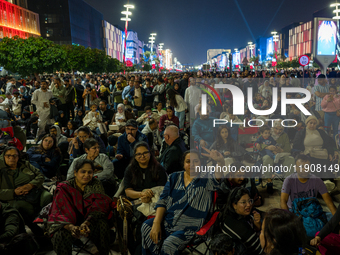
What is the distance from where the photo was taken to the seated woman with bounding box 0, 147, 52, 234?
4.25m

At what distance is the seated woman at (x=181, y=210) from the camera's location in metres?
3.46

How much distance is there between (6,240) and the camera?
138 inches

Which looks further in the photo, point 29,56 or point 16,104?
point 29,56

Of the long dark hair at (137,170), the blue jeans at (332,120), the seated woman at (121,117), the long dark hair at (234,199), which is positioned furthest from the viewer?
the seated woman at (121,117)

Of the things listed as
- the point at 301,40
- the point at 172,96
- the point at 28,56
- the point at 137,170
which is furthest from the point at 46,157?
the point at 301,40

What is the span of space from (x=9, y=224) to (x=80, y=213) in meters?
0.78

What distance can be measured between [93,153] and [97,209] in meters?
1.30

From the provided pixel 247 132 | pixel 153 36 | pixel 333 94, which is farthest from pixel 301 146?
pixel 153 36

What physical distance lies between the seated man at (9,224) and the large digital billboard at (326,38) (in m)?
19.3

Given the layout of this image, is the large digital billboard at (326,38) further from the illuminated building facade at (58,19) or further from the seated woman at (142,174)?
the illuminated building facade at (58,19)

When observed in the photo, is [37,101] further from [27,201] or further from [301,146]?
[301,146]

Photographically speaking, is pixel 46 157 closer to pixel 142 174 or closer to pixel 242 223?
pixel 142 174

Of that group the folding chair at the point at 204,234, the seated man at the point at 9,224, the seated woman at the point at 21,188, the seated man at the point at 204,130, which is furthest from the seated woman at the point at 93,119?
the folding chair at the point at 204,234

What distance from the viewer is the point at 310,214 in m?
3.64
